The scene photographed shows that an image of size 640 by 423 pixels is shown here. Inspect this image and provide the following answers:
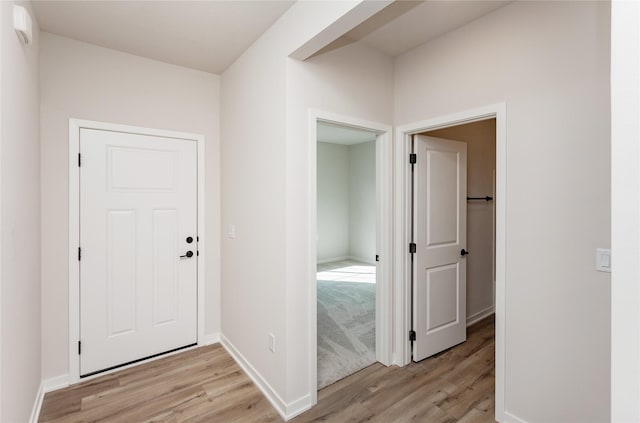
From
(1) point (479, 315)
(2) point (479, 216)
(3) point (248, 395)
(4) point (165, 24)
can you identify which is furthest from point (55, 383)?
(2) point (479, 216)

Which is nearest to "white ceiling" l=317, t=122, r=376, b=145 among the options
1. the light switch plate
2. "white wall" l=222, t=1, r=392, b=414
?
"white wall" l=222, t=1, r=392, b=414

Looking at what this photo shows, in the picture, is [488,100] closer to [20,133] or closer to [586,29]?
[586,29]

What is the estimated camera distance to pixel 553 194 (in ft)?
5.84

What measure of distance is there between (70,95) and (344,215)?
5765 millimetres

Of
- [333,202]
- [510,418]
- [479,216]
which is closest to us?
[510,418]

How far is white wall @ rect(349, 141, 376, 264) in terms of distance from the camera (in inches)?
272

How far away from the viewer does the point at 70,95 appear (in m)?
2.43

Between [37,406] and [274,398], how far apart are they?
162cm

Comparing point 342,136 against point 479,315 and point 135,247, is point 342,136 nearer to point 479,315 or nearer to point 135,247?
point 479,315

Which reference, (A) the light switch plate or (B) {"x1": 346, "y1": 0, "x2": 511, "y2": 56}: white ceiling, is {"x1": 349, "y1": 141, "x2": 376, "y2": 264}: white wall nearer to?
(B) {"x1": 346, "y1": 0, "x2": 511, "y2": 56}: white ceiling

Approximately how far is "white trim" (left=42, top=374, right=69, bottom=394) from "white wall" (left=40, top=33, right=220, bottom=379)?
29 mm

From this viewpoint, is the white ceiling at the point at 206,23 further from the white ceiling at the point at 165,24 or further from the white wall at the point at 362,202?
the white wall at the point at 362,202

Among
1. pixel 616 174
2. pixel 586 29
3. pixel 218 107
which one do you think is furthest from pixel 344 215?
pixel 616 174

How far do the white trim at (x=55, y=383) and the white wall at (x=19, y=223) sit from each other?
0.19 m
